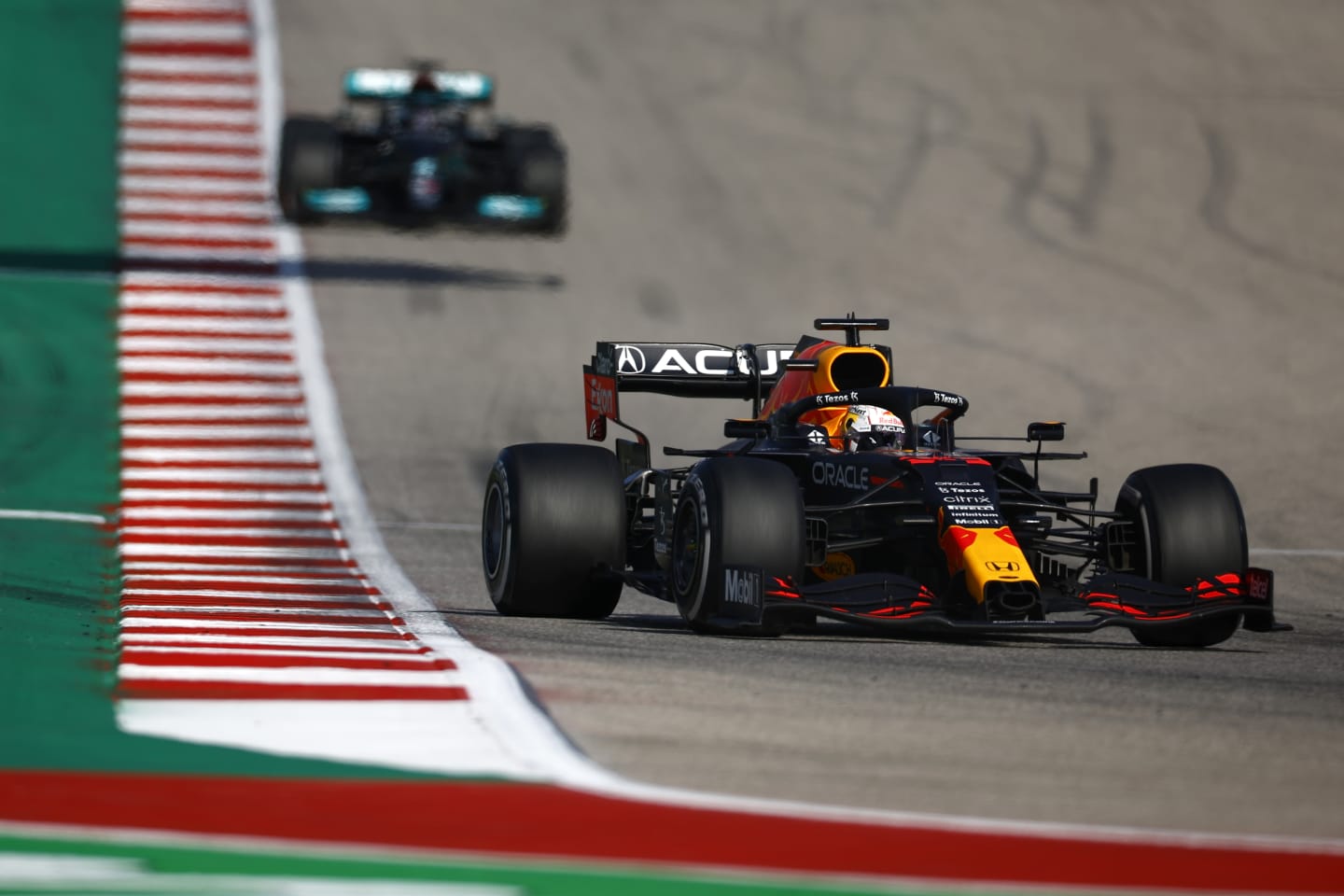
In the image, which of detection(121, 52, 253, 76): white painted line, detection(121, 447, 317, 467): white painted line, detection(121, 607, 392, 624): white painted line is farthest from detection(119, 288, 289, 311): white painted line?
detection(121, 607, 392, 624): white painted line

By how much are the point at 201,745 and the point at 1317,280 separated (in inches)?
890

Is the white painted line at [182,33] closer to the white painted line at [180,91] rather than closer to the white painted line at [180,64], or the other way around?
the white painted line at [180,64]

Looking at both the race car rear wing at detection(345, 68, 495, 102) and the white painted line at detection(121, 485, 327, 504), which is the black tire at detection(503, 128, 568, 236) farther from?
the white painted line at detection(121, 485, 327, 504)

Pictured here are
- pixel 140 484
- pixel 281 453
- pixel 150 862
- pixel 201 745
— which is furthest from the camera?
pixel 281 453

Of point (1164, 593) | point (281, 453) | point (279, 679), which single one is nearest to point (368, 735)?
point (279, 679)

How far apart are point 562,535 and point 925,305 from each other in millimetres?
14870

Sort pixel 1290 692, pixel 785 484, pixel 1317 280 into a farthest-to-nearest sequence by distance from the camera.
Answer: pixel 1317 280 < pixel 785 484 < pixel 1290 692

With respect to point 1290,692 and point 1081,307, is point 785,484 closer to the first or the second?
point 1290,692

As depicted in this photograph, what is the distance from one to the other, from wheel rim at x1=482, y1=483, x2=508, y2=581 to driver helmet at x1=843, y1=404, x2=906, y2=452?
1866 mm

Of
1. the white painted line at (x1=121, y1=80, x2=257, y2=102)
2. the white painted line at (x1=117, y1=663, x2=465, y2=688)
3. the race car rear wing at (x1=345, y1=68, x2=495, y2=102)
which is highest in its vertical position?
the race car rear wing at (x1=345, y1=68, x2=495, y2=102)

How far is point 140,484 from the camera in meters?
17.2

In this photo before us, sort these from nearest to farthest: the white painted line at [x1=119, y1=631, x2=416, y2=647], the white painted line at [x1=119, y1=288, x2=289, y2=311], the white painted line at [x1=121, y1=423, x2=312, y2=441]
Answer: the white painted line at [x1=119, y1=631, x2=416, y2=647] < the white painted line at [x1=121, y1=423, x2=312, y2=441] < the white painted line at [x1=119, y1=288, x2=289, y2=311]

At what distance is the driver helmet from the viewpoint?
12039 mm

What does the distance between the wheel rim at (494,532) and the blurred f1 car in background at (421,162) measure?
12705 millimetres
